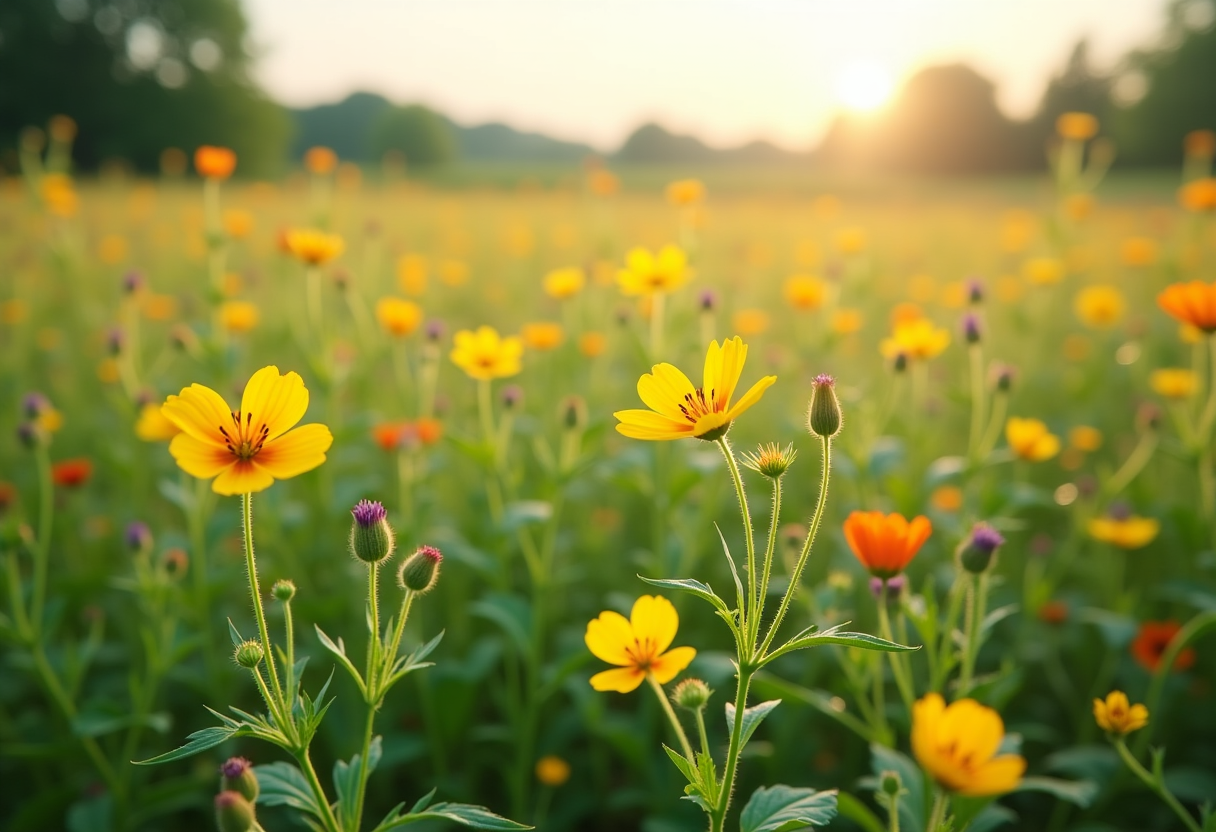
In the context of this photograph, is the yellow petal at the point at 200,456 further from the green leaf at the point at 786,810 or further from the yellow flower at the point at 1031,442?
the yellow flower at the point at 1031,442

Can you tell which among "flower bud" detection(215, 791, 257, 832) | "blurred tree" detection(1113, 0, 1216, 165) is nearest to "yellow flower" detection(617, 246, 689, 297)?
"flower bud" detection(215, 791, 257, 832)

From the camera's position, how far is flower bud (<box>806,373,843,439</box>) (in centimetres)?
101

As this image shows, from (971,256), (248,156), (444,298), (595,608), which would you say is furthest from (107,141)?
(595,608)

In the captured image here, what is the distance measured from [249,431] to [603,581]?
5.86ft

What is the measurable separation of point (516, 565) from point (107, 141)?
2743 cm

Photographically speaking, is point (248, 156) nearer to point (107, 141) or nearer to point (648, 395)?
point (107, 141)

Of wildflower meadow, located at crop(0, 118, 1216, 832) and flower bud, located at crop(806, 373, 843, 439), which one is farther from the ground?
flower bud, located at crop(806, 373, 843, 439)

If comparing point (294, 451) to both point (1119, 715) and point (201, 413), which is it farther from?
point (1119, 715)

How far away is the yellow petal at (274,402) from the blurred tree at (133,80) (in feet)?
90.0

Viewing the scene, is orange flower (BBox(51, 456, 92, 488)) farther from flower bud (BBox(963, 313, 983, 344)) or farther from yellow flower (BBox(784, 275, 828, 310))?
flower bud (BBox(963, 313, 983, 344))

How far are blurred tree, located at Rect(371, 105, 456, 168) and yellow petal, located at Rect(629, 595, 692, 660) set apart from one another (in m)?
46.4

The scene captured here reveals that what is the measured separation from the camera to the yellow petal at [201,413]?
0.94 meters

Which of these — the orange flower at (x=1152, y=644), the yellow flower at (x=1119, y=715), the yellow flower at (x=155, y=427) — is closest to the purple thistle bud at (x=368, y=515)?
the yellow flower at (x=1119, y=715)

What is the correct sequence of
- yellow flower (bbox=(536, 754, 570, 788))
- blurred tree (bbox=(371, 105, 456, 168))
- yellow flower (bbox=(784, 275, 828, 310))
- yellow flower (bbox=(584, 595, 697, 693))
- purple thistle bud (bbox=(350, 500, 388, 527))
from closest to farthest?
purple thistle bud (bbox=(350, 500, 388, 527)) < yellow flower (bbox=(584, 595, 697, 693)) < yellow flower (bbox=(536, 754, 570, 788)) < yellow flower (bbox=(784, 275, 828, 310)) < blurred tree (bbox=(371, 105, 456, 168))
